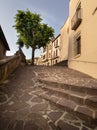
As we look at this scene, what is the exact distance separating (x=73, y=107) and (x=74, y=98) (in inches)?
17.9

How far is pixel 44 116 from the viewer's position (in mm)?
3600

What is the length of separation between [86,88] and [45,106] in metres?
1.44

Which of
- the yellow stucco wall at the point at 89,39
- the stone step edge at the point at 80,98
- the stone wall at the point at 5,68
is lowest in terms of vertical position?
the stone step edge at the point at 80,98

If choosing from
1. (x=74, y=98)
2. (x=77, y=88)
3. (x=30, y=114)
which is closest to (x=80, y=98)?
(x=74, y=98)

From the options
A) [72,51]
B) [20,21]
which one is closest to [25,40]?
[20,21]

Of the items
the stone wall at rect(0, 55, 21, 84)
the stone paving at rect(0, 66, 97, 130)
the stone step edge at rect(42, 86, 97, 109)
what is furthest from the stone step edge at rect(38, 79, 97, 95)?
the stone wall at rect(0, 55, 21, 84)

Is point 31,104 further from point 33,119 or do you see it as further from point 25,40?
point 25,40

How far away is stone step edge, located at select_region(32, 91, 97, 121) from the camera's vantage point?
3352 mm

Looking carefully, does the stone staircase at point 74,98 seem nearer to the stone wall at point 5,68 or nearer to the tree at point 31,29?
the stone wall at point 5,68

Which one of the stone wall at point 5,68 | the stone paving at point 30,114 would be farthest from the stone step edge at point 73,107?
the stone wall at point 5,68

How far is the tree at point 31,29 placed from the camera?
861 inches

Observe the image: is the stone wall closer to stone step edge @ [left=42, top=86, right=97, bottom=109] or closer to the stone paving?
the stone paving

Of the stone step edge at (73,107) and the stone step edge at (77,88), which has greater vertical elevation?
the stone step edge at (77,88)

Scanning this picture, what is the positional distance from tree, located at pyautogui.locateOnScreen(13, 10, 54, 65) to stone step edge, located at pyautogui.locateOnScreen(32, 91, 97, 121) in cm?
1785
